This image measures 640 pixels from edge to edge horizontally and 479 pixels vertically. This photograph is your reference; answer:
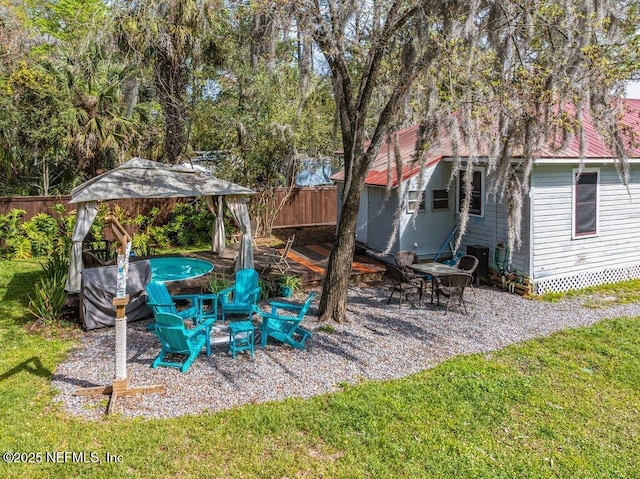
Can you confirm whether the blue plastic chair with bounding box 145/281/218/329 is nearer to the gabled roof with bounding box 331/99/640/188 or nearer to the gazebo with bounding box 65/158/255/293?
the gazebo with bounding box 65/158/255/293

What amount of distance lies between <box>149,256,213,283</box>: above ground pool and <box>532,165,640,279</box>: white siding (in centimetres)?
707

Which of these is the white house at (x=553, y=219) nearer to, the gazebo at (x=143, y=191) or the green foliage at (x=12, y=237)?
the gazebo at (x=143, y=191)

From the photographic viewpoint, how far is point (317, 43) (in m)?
7.77

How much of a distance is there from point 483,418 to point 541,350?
2.51m

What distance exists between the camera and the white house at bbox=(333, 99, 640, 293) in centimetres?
1025

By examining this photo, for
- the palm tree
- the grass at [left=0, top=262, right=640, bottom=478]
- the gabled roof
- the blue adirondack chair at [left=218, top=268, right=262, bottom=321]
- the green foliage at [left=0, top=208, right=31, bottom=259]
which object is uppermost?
the palm tree

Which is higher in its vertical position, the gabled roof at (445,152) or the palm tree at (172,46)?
the palm tree at (172,46)

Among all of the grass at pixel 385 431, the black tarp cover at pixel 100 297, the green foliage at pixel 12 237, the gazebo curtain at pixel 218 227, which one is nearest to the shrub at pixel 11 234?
the green foliage at pixel 12 237

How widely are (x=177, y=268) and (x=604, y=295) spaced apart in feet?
30.3

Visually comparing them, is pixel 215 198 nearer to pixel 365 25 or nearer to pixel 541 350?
pixel 365 25

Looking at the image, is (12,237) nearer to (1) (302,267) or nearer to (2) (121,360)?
(1) (302,267)

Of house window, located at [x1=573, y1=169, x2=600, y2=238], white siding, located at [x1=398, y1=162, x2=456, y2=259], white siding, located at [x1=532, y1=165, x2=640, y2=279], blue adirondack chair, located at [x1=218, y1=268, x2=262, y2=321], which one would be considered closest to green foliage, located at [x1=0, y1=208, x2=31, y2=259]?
blue adirondack chair, located at [x1=218, y1=268, x2=262, y2=321]

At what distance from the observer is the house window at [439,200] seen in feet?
40.0

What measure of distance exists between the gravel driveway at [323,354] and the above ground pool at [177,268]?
78.9 inches
